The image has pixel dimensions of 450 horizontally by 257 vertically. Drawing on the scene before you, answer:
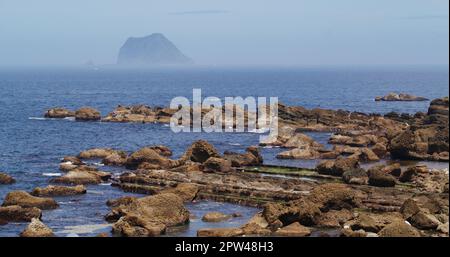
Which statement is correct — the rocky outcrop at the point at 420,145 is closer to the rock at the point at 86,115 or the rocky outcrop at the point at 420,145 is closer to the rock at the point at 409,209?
the rock at the point at 409,209

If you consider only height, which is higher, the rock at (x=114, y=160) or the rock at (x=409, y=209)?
the rock at (x=409, y=209)

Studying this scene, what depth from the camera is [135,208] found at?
41781mm

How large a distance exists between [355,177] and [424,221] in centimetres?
Result: 1563

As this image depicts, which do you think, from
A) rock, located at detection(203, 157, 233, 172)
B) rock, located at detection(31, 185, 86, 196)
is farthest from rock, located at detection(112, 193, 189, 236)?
rock, located at detection(203, 157, 233, 172)

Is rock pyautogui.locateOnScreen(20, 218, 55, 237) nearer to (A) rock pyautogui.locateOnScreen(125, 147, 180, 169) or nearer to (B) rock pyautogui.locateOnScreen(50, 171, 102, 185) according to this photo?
(B) rock pyautogui.locateOnScreen(50, 171, 102, 185)

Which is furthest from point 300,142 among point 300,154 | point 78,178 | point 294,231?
point 294,231

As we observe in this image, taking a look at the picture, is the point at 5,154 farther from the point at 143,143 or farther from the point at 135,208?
the point at 135,208

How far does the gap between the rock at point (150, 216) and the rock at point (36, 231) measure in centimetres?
370

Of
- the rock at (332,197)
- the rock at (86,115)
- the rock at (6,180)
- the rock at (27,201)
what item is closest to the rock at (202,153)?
the rock at (6,180)

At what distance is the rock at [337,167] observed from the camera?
58844mm

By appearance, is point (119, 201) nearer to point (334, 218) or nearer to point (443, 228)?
point (334, 218)
